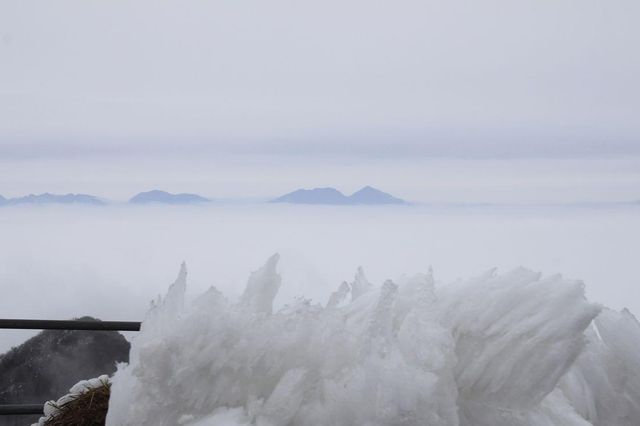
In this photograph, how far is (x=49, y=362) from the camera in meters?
18.5

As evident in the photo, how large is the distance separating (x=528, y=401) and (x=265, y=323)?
0.71 metres

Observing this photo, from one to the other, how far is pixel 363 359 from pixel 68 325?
192 centimetres

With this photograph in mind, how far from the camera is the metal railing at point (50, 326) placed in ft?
→ 11.8

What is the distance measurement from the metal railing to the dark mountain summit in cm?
1415

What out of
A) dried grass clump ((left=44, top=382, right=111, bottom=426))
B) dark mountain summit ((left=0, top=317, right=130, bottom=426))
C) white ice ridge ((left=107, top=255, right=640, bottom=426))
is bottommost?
dark mountain summit ((left=0, top=317, right=130, bottom=426))

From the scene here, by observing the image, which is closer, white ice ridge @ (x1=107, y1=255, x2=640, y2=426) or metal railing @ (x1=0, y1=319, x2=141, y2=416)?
white ice ridge @ (x1=107, y1=255, x2=640, y2=426)

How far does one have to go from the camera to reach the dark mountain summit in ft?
59.7

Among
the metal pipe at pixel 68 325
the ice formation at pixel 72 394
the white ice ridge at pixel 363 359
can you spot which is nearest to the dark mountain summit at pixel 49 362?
the metal pipe at pixel 68 325

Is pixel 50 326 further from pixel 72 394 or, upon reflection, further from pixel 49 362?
pixel 49 362

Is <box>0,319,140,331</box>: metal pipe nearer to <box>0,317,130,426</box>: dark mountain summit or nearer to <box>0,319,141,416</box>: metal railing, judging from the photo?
<box>0,319,141,416</box>: metal railing

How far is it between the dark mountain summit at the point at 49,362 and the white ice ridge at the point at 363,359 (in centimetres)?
1595

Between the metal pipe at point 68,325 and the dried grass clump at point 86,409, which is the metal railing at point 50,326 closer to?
the metal pipe at point 68,325

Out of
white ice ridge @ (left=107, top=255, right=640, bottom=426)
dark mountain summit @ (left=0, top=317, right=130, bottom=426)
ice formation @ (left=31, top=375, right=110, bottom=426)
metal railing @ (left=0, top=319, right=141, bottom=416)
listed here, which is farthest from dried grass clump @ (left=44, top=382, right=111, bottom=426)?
dark mountain summit @ (left=0, top=317, right=130, bottom=426)

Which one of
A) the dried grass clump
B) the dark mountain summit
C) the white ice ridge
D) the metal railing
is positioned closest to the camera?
the white ice ridge
